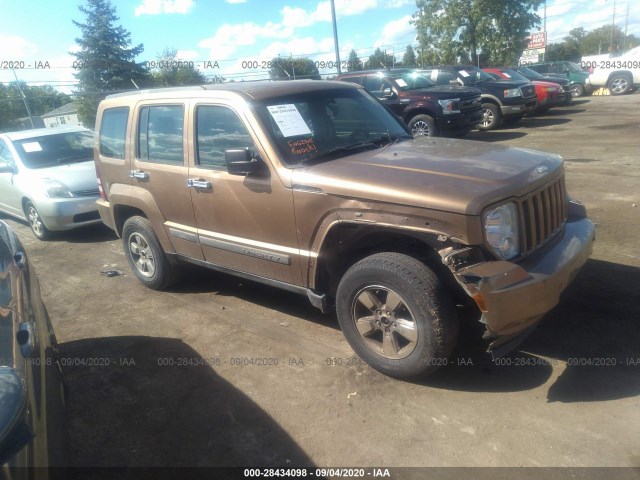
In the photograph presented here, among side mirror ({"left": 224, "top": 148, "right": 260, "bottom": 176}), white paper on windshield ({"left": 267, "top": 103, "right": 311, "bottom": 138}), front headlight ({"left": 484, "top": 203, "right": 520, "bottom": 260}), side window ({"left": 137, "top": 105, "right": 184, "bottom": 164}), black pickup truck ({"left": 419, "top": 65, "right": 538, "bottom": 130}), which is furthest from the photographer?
black pickup truck ({"left": 419, "top": 65, "right": 538, "bottom": 130})

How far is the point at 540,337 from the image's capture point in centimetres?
369

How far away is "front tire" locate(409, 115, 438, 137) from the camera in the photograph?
11.6 m

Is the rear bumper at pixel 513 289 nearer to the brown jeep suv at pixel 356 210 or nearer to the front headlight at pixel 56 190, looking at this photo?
the brown jeep suv at pixel 356 210

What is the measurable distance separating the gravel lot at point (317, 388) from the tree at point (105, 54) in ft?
104

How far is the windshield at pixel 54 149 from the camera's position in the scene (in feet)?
25.5

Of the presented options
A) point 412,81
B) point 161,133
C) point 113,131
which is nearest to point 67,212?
point 113,131

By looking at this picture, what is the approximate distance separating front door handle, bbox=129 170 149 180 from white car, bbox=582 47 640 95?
2348cm

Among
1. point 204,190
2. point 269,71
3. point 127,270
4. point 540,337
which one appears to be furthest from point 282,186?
point 269,71

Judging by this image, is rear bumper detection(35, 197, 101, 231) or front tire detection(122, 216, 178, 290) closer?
front tire detection(122, 216, 178, 290)

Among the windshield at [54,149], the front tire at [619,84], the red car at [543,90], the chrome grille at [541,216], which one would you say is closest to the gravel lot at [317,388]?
the chrome grille at [541,216]

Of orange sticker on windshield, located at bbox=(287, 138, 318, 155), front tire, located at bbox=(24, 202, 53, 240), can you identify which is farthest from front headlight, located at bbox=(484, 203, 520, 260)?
front tire, located at bbox=(24, 202, 53, 240)

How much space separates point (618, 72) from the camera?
73.0 feet

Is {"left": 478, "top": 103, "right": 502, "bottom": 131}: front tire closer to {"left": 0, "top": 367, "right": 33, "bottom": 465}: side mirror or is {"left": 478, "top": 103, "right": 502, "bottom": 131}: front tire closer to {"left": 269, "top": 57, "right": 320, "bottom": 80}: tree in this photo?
{"left": 269, "top": 57, "right": 320, "bottom": 80}: tree

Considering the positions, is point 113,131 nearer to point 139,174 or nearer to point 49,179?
point 139,174
